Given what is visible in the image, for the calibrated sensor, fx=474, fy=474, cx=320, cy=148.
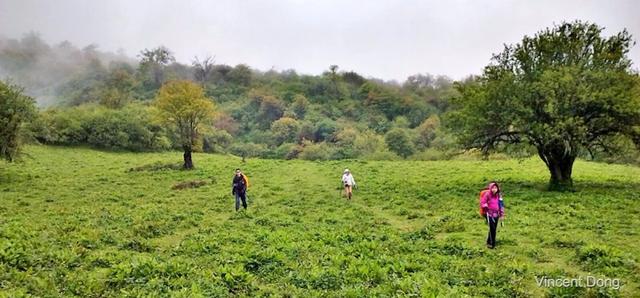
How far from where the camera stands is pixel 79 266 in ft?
43.5

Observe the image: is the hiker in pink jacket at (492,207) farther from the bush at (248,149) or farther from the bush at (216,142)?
the bush at (248,149)

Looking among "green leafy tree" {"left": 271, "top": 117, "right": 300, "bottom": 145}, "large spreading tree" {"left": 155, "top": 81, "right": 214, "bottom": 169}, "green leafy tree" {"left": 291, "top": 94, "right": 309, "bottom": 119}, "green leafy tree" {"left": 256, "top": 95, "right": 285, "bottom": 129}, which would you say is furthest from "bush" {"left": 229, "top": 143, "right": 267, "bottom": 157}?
"large spreading tree" {"left": 155, "top": 81, "right": 214, "bottom": 169}

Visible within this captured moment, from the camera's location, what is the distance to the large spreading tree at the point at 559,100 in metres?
28.0

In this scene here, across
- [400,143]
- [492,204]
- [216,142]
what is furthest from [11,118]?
[400,143]

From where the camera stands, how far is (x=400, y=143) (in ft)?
300

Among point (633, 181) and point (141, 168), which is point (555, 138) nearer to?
point (633, 181)

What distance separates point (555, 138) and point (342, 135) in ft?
240

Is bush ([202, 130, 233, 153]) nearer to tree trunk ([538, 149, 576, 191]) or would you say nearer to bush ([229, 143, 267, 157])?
bush ([229, 143, 267, 157])

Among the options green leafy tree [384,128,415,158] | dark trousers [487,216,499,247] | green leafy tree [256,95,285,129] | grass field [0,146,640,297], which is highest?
green leafy tree [256,95,285,129]

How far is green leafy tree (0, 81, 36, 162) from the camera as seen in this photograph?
35.1m

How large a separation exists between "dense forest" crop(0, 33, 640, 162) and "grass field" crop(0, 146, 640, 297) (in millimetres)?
30356

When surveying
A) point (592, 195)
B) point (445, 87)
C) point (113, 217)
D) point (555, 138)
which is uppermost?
point (445, 87)

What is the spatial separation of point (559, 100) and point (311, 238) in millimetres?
19129

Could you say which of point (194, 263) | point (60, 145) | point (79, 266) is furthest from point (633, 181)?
point (60, 145)
